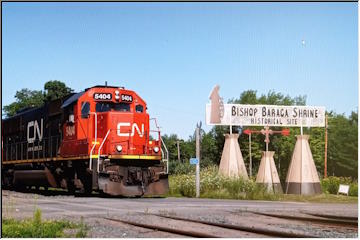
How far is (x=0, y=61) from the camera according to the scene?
29.4 feet

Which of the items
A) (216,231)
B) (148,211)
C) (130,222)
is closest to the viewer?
(216,231)

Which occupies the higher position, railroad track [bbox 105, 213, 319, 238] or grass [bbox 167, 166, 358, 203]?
railroad track [bbox 105, 213, 319, 238]

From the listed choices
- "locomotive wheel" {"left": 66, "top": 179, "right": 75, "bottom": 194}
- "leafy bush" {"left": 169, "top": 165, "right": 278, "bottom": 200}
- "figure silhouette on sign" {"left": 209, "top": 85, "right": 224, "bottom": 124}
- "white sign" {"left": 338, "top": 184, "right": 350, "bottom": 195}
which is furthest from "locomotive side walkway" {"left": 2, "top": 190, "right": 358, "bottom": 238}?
"white sign" {"left": 338, "top": 184, "right": 350, "bottom": 195}

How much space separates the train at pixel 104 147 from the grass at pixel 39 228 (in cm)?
738

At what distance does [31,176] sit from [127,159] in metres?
5.30

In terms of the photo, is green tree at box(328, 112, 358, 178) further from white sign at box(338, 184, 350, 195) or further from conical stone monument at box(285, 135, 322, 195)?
white sign at box(338, 184, 350, 195)

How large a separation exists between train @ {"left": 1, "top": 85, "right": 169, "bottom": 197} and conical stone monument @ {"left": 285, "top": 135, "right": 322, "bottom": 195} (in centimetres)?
750

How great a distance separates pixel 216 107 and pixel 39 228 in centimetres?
1498

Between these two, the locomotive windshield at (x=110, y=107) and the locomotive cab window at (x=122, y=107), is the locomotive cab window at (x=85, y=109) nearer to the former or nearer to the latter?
the locomotive windshield at (x=110, y=107)

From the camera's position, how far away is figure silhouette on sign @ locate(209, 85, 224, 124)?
22.7 metres

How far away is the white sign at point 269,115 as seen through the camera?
2344 cm

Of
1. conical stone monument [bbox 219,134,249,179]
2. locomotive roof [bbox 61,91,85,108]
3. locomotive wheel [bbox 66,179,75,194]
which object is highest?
locomotive roof [bbox 61,91,85,108]

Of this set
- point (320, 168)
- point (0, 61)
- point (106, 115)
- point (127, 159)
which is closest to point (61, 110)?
point (106, 115)

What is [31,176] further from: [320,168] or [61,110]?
[320,168]
